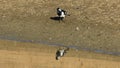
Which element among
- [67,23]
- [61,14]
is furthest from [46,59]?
[61,14]

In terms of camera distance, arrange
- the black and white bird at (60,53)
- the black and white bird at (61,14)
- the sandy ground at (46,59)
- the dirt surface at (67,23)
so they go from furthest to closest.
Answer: the black and white bird at (61,14)
the dirt surface at (67,23)
the sandy ground at (46,59)
the black and white bird at (60,53)

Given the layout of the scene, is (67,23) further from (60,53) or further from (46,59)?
(60,53)

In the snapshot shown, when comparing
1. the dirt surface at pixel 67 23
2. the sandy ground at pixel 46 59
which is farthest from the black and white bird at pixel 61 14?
the sandy ground at pixel 46 59

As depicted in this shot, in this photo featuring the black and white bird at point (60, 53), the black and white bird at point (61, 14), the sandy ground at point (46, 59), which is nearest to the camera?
the black and white bird at point (60, 53)

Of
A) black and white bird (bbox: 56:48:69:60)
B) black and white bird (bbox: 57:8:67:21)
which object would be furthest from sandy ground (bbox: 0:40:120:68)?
black and white bird (bbox: 57:8:67:21)

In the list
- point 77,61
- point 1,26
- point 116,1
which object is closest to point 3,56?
point 77,61

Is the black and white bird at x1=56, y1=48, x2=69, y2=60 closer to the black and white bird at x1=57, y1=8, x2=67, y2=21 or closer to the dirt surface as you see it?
the dirt surface

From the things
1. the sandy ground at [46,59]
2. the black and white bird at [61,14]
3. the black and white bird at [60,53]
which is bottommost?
the sandy ground at [46,59]

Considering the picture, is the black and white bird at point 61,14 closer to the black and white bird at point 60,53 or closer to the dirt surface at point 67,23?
the dirt surface at point 67,23
